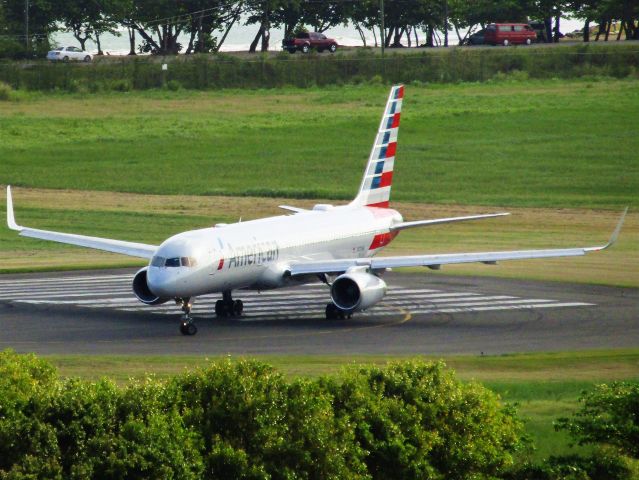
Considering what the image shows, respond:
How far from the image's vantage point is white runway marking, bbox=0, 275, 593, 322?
155 feet

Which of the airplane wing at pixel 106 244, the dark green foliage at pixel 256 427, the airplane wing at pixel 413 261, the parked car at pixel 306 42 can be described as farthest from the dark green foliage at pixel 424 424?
the parked car at pixel 306 42

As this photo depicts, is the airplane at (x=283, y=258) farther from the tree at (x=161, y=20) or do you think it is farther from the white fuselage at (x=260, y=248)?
the tree at (x=161, y=20)

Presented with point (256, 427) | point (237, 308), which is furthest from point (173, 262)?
point (256, 427)

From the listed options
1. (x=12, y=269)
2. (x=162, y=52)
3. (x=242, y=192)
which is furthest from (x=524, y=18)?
(x=12, y=269)

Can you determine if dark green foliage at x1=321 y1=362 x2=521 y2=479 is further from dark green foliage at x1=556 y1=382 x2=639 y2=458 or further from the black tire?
the black tire

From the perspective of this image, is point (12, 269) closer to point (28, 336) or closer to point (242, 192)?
point (28, 336)

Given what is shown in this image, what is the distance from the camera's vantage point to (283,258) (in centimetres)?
4603

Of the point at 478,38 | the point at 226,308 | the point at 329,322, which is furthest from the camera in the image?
the point at 478,38

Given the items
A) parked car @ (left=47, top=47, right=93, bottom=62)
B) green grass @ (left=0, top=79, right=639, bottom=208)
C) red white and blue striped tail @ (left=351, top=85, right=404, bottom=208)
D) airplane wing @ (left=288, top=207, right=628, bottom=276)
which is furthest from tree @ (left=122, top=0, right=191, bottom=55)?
airplane wing @ (left=288, top=207, right=628, bottom=276)

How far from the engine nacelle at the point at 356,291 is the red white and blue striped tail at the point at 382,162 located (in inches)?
365

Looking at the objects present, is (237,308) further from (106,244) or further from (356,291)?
(106,244)

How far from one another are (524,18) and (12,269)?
111m

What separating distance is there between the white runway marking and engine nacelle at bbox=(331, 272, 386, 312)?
70.8 inches

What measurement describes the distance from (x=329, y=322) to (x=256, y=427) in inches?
940
